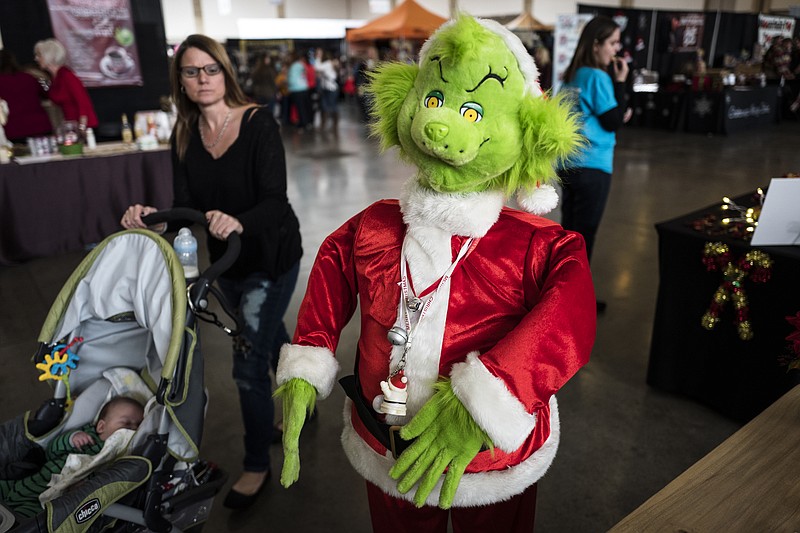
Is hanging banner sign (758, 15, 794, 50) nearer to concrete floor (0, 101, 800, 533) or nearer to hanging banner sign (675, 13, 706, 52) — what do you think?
hanging banner sign (675, 13, 706, 52)

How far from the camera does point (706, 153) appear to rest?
7680 mm

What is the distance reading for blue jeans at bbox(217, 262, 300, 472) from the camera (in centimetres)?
183

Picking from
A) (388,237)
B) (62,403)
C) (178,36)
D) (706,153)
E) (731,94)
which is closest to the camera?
(388,237)

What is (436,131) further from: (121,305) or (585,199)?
(585,199)

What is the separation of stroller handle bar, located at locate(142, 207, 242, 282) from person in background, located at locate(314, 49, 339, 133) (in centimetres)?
982

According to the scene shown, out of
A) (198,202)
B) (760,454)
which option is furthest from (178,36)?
(760,454)

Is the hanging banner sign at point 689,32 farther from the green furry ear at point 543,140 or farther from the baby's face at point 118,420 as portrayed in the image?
the baby's face at point 118,420

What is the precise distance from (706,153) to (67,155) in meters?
7.41

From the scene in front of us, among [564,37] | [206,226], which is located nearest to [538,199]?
[206,226]

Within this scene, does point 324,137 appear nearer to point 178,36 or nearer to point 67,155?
point 67,155

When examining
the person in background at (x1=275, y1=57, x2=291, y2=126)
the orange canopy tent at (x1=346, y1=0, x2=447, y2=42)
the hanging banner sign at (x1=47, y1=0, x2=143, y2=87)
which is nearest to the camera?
the hanging banner sign at (x1=47, y1=0, x2=143, y2=87)

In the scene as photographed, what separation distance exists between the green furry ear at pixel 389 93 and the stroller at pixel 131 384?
1.94 feet

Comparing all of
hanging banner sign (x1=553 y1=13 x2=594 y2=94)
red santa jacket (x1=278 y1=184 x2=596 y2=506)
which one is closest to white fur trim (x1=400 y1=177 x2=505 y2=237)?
red santa jacket (x1=278 y1=184 x2=596 y2=506)

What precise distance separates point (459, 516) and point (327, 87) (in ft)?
38.4
